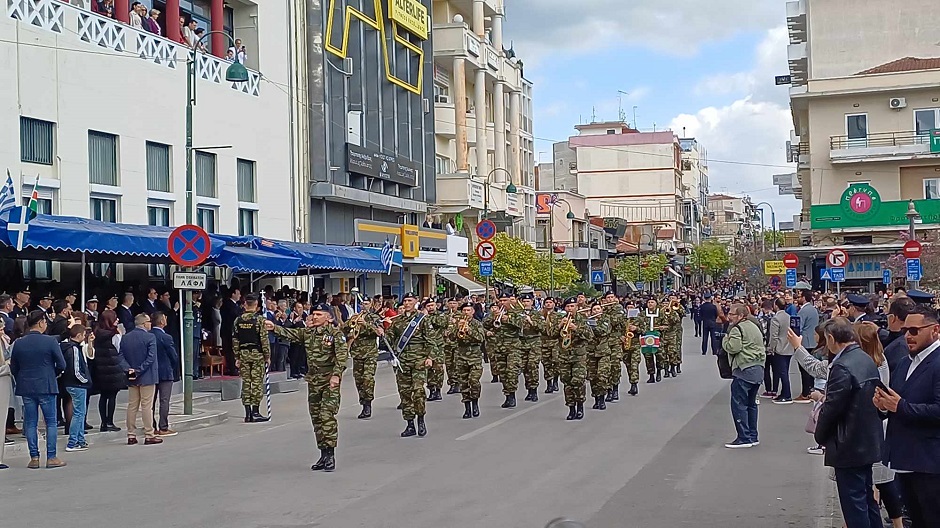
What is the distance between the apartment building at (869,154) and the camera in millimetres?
53469

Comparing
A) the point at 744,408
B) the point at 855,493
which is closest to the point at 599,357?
the point at 744,408

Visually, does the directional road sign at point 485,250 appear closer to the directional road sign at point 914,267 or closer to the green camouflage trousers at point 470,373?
Answer: the directional road sign at point 914,267

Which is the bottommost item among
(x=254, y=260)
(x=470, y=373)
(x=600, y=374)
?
(x=600, y=374)

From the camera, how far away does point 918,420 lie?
6.41m

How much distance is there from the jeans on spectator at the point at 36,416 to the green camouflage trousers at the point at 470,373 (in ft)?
21.5

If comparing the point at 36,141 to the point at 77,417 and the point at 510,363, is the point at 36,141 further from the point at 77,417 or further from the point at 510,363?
the point at 510,363

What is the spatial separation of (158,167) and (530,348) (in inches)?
514

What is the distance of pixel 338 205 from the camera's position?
37500mm

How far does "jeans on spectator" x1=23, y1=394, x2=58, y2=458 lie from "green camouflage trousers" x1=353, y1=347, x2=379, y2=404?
19.2 ft

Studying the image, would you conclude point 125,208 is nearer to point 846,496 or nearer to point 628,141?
point 846,496

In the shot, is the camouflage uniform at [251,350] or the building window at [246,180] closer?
the camouflage uniform at [251,350]

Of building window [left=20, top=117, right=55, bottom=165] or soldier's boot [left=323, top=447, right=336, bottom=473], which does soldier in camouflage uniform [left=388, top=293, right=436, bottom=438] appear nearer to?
soldier's boot [left=323, top=447, right=336, bottom=473]

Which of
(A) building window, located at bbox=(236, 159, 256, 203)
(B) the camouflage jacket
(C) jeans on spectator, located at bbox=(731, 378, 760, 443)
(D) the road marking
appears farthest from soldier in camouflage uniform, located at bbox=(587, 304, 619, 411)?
(A) building window, located at bbox=(236, 159, 256, 203)

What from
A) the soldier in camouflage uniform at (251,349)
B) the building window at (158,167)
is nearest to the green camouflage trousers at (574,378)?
the soldier in camouflage uniform at (251,349)
